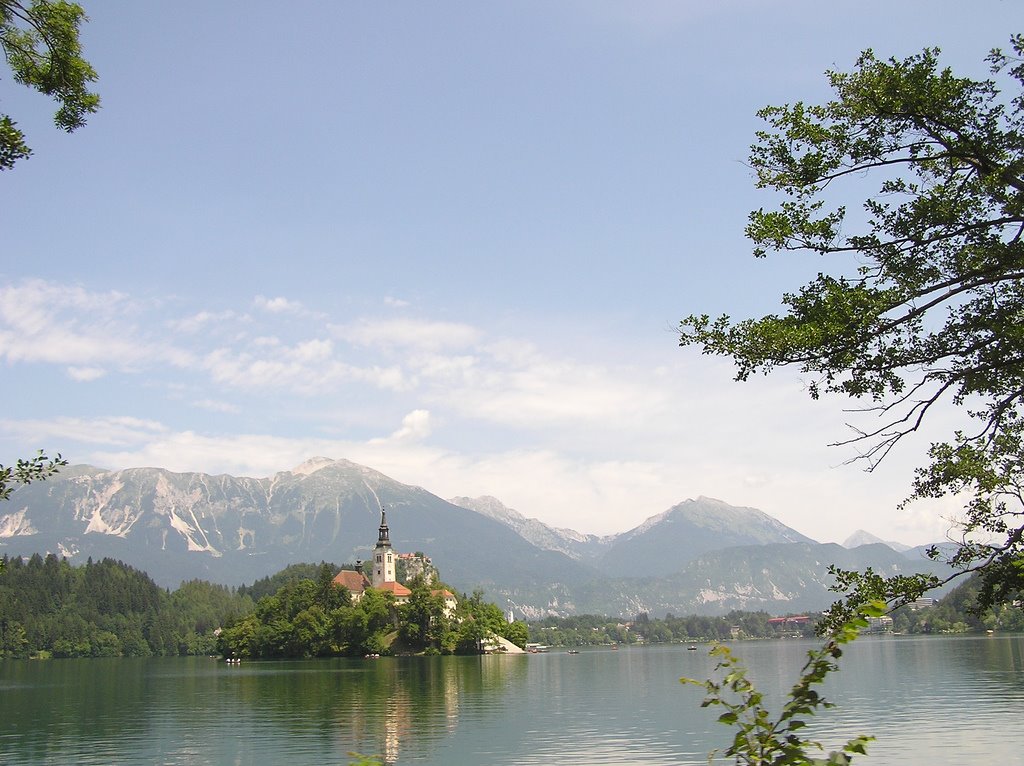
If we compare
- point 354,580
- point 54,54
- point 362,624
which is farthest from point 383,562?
point 54,54

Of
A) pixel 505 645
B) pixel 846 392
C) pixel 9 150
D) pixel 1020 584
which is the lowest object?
pixel 505 645

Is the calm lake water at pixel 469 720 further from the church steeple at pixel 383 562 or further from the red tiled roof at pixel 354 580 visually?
the church steeple at pixel 383 562

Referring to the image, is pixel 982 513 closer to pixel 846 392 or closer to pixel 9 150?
pixel 846 392

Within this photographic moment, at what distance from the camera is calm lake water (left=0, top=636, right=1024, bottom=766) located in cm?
3547

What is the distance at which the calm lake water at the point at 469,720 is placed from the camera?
1396 inches

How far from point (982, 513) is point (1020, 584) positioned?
1.62 metres

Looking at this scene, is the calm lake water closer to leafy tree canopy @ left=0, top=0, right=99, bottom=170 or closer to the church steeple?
leafy tree canopy @ left=0, top=0, right=99, bottom=170

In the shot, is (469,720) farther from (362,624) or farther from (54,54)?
(362,624)

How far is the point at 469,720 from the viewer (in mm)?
47438

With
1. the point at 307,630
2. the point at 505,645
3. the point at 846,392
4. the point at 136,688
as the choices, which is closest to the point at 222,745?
the point at 846,392

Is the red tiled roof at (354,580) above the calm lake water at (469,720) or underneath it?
above

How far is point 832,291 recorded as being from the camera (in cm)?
1180

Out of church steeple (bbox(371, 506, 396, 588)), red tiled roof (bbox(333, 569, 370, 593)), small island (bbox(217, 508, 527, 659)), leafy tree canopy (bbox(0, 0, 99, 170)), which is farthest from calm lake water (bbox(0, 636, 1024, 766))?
church steeple (bbox(371, 506, 396, 588))

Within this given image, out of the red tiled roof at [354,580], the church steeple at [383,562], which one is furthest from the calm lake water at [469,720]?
the church steeple at [383,562]
